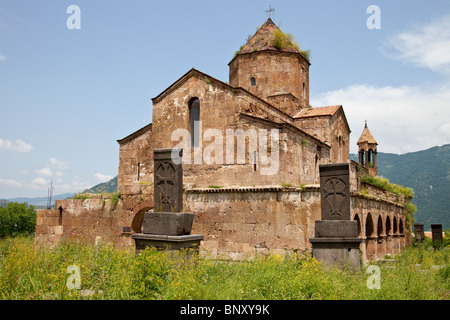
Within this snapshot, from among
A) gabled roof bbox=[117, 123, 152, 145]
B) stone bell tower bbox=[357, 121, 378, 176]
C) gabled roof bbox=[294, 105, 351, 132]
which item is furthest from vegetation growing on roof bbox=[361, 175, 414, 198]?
gabled roof bbox=[117, 123, 152, 145]

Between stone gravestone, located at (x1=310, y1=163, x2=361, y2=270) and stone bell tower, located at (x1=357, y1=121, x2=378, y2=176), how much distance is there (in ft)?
57.3

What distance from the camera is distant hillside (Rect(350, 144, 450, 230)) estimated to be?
78.4 meters

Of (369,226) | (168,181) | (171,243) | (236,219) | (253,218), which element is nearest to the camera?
(171,243)

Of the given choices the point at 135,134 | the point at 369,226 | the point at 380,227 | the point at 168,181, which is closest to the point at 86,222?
the point at 135,134

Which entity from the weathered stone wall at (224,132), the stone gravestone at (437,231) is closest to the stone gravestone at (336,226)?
the weathered stone wall at (224,132)

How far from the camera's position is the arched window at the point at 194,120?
1284cm

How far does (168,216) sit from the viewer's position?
6094 millimetres

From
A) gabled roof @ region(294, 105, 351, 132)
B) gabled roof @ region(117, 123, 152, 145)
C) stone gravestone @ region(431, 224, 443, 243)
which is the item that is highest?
gabled roof @ region(294, 105, 351, 132)

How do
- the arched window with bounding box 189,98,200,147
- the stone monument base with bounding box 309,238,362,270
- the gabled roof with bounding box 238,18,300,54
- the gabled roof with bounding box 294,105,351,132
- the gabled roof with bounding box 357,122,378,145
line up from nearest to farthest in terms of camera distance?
the stone monument base with bounding box 309,238,362,270
the arched window with bounding box 189,98,200,147
the gabled roof with bounding box 294,105,351,132
the gabled roof with bounding box 238,18,300,54
the gabled roof with bounding box 357,122,378,145

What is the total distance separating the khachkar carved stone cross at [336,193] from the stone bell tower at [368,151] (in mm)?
17461

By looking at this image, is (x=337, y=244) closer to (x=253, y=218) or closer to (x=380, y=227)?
(x=253, y=218)

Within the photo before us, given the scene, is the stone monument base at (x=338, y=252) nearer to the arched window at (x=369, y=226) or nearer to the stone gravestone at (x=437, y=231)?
the arched window at (x=369, y=226)

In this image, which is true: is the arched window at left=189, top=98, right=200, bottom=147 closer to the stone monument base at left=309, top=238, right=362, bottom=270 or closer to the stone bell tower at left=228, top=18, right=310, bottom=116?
the stone bell tower at left=228, top=18, right=310, bottom=116

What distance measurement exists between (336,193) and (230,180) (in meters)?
5.24
